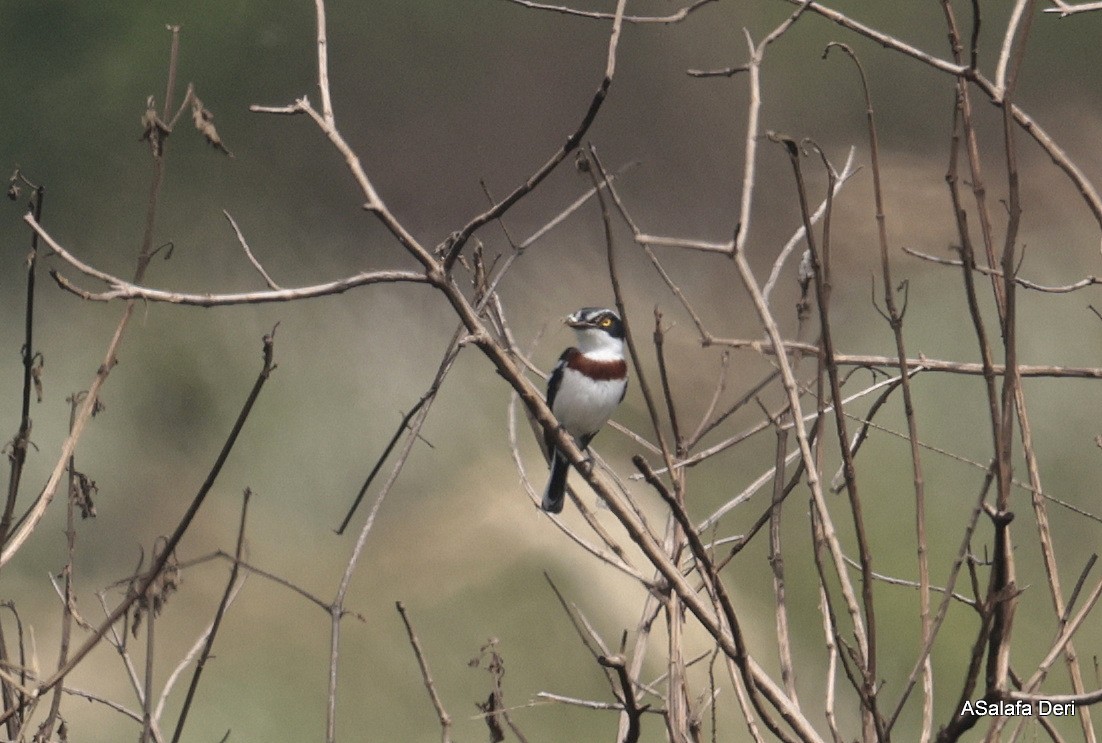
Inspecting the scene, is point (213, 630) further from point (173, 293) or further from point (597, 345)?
point (597, 345)

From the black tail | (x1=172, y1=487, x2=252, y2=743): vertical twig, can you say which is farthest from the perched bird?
(x1=172, y1=487, x2=252, y2=743): vertical twig

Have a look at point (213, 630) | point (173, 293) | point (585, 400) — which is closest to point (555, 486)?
point (585, 400)

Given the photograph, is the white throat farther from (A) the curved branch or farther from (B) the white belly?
(A) the curved branch

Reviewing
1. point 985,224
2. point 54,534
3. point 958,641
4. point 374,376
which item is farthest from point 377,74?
point 985,224

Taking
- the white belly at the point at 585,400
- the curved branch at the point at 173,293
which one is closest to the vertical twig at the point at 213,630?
the curved branch at the point at 173,293

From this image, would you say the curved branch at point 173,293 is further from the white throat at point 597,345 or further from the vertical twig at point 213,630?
the white throat at point 597,345

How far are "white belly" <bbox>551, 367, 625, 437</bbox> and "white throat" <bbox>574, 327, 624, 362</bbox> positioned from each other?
81 millimetres

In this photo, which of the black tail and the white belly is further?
the white belly

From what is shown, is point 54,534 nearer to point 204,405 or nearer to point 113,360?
point 204,405

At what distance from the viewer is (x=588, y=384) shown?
12.9 ft

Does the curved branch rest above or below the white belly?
below

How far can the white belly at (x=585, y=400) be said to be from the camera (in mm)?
3912

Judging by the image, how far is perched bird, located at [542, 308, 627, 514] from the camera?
3.88 m

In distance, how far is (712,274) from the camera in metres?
4.22
